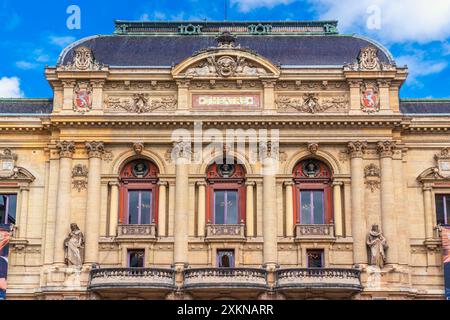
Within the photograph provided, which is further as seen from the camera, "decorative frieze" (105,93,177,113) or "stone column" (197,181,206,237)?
"decorative frieze" (105,93,177,113)

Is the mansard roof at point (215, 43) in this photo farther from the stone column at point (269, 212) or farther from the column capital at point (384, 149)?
the stone column at point (269, 212)

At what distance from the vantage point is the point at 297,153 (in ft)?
153

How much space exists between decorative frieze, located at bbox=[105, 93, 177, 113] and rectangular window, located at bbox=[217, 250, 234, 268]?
8.91m

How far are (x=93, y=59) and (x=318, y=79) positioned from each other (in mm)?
13377

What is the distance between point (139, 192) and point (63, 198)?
14.6 feet

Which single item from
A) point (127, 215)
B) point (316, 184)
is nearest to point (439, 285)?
point (316, 184)

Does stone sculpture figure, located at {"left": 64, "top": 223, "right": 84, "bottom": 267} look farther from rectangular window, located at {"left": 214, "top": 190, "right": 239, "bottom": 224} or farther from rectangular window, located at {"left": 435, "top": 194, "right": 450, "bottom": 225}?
rectangular window, located at {"left": 435, "top": 194, "right": 450, "bottom": 225}

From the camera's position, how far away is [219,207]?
4666cm

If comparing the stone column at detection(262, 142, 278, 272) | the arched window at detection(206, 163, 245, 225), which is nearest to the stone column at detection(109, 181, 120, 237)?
the arched window at detection(206, 163, 245, 225)

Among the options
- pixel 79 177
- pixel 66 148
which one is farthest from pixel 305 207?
pixel 66 148

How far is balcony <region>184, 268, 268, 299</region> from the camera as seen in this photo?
42531 mm
